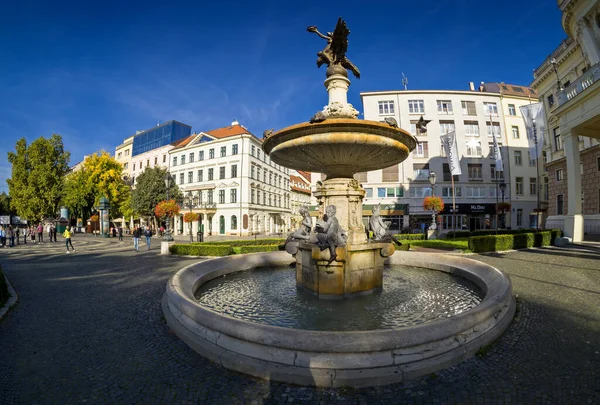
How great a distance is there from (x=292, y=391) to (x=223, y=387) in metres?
0.79

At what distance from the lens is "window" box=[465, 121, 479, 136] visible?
129 feet

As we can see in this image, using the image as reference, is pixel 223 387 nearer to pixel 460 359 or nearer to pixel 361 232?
pixel 460 359

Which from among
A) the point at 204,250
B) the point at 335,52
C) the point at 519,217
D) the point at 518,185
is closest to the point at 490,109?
the point at 518,185

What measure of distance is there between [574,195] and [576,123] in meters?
4.08

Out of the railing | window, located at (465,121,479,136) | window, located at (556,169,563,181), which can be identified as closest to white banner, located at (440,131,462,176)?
window, located at (556,169,563,181)

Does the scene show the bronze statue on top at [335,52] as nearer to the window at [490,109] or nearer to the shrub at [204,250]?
the shrub at [204,250]

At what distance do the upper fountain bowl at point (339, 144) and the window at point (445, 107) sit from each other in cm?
3847

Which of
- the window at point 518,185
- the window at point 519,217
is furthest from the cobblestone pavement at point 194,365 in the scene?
the window at point 518,185

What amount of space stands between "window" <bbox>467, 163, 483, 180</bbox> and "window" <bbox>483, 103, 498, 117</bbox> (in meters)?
7.93

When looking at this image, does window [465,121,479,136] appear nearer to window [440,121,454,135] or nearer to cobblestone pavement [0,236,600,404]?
window [440,121,454,135]

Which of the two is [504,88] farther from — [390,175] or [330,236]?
[330,236]

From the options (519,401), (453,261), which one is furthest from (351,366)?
(453,261)

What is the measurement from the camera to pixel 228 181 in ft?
139

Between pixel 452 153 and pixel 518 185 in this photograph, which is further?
pixel 518 185
